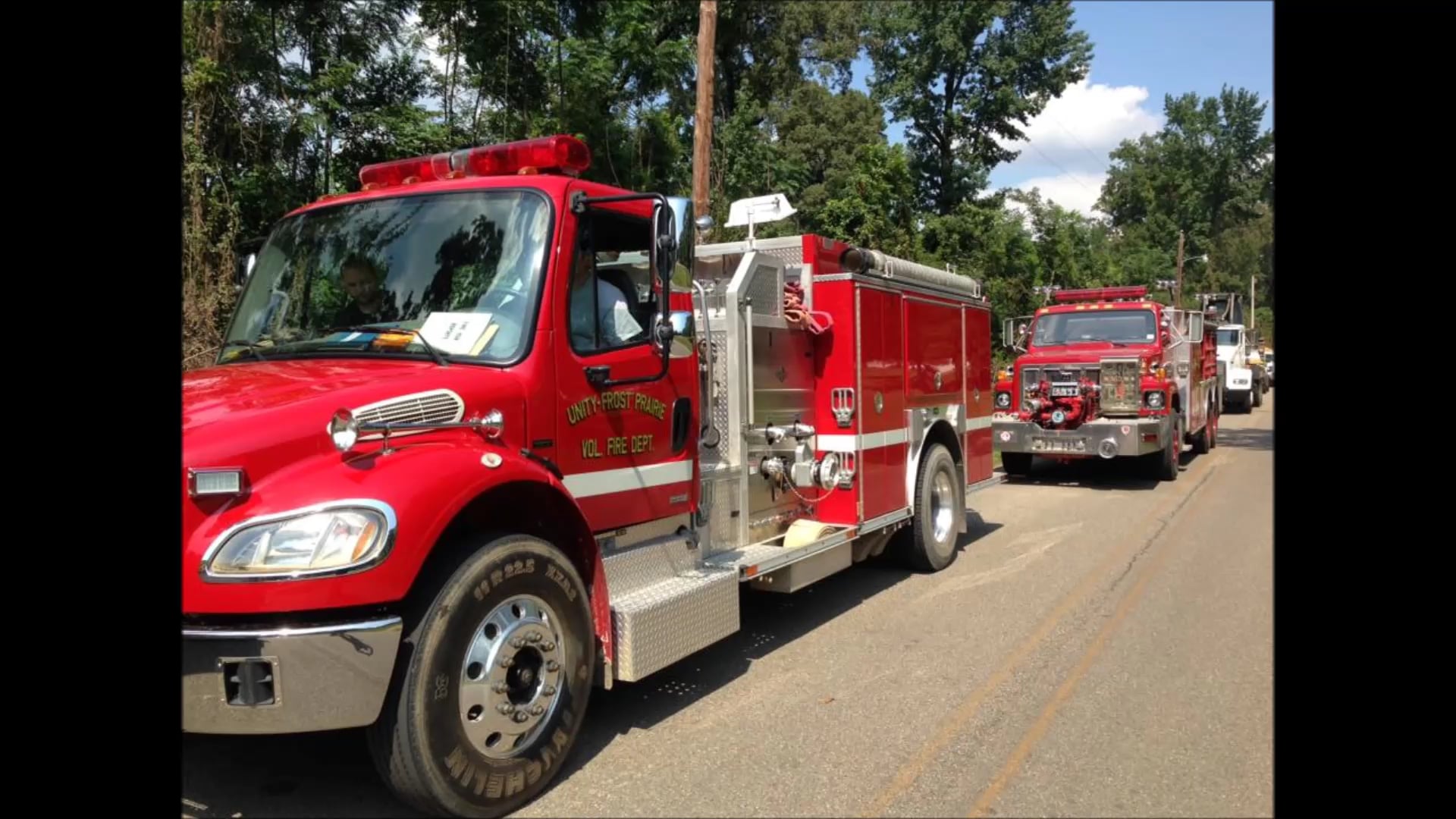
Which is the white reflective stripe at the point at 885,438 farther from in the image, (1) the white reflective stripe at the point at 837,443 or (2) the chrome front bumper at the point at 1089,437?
(2) the chrome front bumper at the point at 1089,437

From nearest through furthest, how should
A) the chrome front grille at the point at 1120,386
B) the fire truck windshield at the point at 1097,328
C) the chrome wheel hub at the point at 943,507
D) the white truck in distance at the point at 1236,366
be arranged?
the chrome wheel hub at the point at 943,507 → the chrome front grille at the point at 1120,386 → the fire truck windshield at the point at 1097,328 → the white truck in distance at the point at 1236,366

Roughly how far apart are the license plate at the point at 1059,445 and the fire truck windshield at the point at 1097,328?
6.46 feet

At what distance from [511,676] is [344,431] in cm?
111

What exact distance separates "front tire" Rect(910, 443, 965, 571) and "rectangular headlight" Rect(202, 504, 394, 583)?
17.0 feet

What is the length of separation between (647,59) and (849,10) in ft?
76.7

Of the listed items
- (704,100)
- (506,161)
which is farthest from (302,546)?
(704,100)

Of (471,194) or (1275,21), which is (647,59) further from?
(1275,21)

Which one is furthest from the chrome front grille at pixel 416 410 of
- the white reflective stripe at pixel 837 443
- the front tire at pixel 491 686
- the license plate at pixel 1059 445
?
the license plate at pixel 1059 445

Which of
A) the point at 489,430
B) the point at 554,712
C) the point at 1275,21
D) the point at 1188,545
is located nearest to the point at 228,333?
the point at 489,430

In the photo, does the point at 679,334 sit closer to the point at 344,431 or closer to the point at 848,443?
the point at 344,431

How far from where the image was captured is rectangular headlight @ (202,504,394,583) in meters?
3.00

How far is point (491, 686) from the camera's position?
349cm

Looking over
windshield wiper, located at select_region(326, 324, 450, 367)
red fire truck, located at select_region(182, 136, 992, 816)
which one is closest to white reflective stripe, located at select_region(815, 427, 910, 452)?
red fire truck, located at select_region(182, 136, 992, 816)

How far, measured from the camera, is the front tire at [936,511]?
7.61 metres
